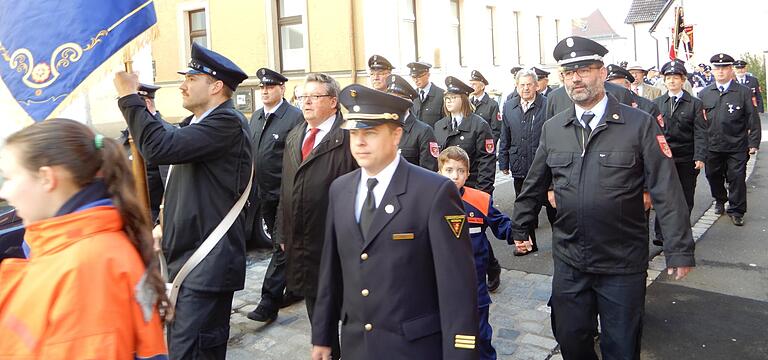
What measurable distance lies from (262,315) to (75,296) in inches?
142

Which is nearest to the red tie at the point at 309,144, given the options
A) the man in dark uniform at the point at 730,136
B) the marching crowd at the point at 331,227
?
the marching crowd at the point at 331,227

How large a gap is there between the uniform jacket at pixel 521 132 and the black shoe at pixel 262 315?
162 inches

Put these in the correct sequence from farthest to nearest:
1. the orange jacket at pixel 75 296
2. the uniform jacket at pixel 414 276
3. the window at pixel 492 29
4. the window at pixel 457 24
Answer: the window at pixel 492 29 < the window at pixel 457 24 < the uniform jacket at pixel 414 276 < the orange jacket at pixel 75 296

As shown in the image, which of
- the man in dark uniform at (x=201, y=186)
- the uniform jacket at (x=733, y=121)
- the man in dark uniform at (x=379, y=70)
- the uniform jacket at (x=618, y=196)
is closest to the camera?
the man in dark uniform at (x=201, y=186)

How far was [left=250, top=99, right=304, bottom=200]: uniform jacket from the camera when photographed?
6.13 metres

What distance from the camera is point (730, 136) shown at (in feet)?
29.6

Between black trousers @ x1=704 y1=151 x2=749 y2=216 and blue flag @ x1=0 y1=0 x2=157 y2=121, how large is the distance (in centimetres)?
790

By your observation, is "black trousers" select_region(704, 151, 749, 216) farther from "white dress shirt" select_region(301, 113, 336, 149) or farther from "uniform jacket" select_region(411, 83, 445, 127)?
"white dress shirt" select_region(301, 113, 336, 149)

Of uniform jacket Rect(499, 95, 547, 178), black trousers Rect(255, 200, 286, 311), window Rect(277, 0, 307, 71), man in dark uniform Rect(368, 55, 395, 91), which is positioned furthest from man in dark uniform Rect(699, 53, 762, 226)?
window Rect(277, 0, 307, 71)

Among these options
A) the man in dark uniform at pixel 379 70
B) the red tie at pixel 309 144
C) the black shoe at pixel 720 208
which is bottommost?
the black shoe at pixel 720 208

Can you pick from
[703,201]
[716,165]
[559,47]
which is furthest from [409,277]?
[703,201]

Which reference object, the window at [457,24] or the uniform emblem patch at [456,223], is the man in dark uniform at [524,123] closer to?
the uniform emblem patch at [456,223]

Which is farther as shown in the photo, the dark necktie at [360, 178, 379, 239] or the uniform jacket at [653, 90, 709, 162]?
the uniform jacket at [653, 90, 709, 162]

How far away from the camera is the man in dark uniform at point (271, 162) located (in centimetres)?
539
